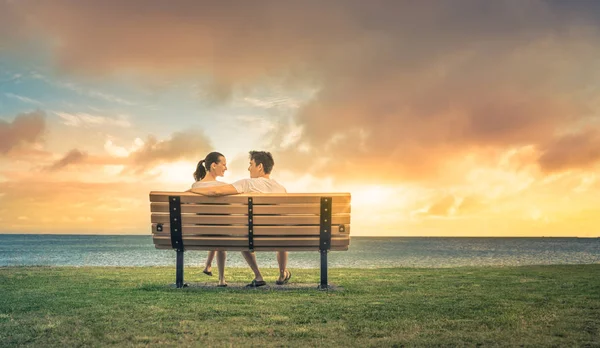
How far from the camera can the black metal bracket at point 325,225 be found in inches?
356

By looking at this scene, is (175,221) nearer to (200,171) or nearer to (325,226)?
(200,171)

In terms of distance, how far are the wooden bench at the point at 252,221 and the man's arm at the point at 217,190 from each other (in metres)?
0.11

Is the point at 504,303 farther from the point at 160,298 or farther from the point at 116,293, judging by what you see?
the point at 116,293

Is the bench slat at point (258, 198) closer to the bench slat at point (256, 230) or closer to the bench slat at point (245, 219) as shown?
the bench slat at point (245, 219)

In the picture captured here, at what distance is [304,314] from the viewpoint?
662 centimetres

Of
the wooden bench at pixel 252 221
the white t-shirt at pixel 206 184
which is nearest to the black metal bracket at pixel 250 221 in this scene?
the wooden bench at pixel 252 221

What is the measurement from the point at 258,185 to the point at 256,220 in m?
0.60

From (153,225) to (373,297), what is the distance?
12.1 ft

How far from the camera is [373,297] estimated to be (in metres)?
8.25

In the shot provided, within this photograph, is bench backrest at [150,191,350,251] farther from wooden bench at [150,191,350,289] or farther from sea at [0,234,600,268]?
sea at [0,234,600,268]

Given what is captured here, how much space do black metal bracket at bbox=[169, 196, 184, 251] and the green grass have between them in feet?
2.46

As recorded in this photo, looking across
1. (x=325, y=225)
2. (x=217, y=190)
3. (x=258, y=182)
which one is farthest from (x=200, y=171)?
(x=325, y=225)

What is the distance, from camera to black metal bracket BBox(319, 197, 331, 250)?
9039mm

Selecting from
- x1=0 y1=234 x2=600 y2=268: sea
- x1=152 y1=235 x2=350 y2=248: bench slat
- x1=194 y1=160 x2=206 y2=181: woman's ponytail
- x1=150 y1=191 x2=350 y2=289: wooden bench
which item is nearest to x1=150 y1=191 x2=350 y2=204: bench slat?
x1=150 y1=191 x2=350 y2=289: wooden bench
